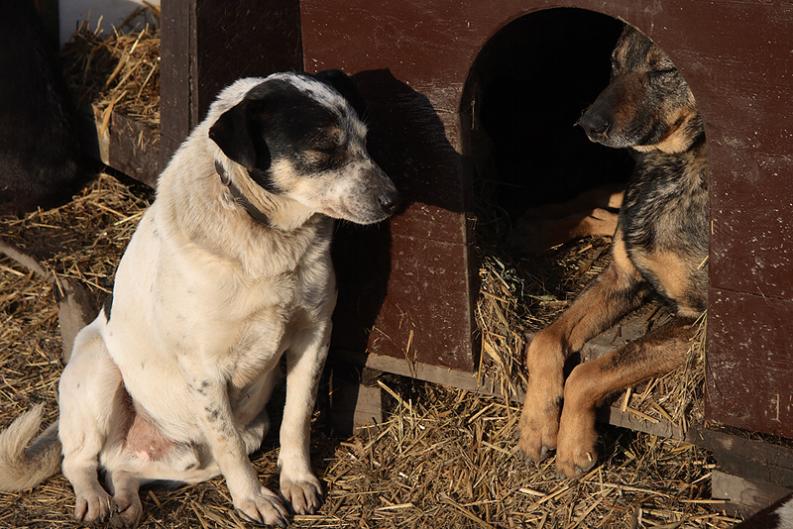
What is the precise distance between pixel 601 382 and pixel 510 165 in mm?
1775

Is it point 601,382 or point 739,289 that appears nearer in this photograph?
point 739,289

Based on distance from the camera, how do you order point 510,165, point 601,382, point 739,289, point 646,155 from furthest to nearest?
point 510,165
point 646,155
point 601,382
point 739,289

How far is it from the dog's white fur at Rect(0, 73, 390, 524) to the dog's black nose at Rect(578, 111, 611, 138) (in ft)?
2.76

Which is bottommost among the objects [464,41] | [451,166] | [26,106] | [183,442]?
[183,442]

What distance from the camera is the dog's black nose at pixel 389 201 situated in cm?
367

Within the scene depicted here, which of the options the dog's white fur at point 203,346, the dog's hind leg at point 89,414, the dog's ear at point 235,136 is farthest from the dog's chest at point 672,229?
the dog's hind leg at point 89,414

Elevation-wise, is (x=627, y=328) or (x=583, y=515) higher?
(x=627, y=328)

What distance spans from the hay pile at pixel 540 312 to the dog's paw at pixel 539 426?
0.19 metres

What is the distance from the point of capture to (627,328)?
14.3 ft

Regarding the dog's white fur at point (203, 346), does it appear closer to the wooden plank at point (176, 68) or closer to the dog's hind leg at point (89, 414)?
the dog's hind leg at point (89, 414)

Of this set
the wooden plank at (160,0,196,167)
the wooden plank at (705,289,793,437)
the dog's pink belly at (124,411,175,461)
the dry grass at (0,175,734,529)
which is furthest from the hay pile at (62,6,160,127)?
the wooden plank at (705,289,793,437)

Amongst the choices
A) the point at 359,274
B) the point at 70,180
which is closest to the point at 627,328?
the point at 359,274

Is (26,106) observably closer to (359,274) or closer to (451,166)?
(359,274)

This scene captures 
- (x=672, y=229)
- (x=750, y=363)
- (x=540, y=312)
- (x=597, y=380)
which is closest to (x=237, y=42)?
(x=540, y=312)
